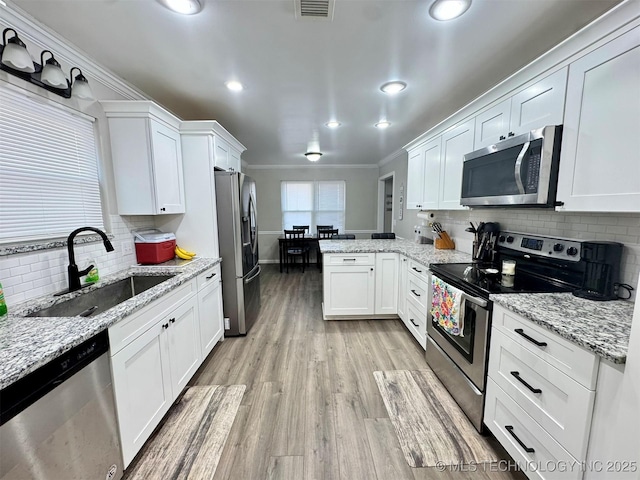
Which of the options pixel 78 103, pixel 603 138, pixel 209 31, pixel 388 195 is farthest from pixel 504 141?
pixel 388 195

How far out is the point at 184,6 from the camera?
129 cm

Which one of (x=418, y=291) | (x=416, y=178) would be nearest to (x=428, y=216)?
(x=416, y=178)

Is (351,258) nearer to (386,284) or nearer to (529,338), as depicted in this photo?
(386,284)

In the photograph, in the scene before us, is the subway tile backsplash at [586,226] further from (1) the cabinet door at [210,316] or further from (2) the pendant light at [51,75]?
(2) the pendant light at [51,75]

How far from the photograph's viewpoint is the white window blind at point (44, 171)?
4.58 feet

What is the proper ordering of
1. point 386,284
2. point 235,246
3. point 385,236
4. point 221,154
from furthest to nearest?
point 385,236 → point 386,284 → point 221,154 → point 235,246

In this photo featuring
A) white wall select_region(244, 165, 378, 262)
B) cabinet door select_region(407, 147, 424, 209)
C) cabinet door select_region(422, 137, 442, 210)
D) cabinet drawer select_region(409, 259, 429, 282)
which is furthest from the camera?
white wall select_region(244, 165, 378, 262)

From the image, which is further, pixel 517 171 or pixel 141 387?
pixel 517 171

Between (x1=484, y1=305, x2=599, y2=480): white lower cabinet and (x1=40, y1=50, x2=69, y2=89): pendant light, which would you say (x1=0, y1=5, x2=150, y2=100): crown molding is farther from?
(x1=484, y1=305, x2=599, y2=480): white lower cabinet

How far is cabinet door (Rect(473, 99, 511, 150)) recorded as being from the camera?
1.82 m

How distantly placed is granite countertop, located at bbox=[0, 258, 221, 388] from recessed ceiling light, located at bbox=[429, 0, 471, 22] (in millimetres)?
2185

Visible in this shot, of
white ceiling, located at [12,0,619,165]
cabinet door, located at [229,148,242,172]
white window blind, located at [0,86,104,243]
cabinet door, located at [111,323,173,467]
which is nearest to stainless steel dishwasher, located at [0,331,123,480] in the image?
cabinet door, located at [111,323,173,467]

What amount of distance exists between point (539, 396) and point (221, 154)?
3138mm

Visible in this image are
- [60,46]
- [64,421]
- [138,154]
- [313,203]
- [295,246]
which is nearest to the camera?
[64,421]
